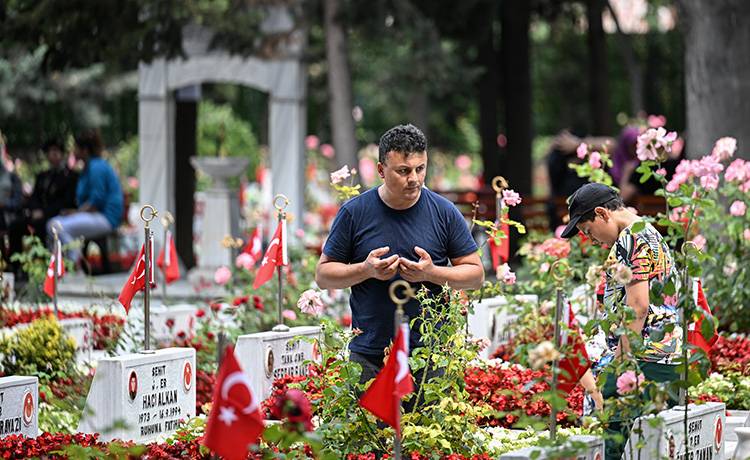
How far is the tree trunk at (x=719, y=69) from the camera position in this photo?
14.9 m

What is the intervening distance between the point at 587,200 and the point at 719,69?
8371mm

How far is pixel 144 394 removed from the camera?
851 centimetres

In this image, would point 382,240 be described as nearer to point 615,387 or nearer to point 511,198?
point 615,387

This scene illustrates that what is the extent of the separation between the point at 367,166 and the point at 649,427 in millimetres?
21512

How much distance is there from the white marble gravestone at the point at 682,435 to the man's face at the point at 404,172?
4.55 ft

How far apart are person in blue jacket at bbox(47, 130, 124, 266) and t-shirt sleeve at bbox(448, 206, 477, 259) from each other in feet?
35.0

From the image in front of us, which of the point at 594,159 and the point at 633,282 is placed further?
the point at 594,159

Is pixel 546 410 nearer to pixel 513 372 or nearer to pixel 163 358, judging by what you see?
pixel 513 372

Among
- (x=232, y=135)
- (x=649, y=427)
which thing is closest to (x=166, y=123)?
(x=649, y=427)

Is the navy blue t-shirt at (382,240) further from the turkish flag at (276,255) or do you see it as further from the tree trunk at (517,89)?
the tree trunk at (517,89)

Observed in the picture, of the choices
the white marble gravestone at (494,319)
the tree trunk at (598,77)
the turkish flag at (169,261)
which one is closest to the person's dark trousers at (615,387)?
the white marble gravestone at (494,319)

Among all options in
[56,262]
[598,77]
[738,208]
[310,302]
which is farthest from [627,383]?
[598,77]

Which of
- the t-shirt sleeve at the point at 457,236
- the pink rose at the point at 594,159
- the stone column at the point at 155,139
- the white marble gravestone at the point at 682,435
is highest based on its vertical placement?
the stone column at the point at 155,139

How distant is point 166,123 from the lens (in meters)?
18.5
